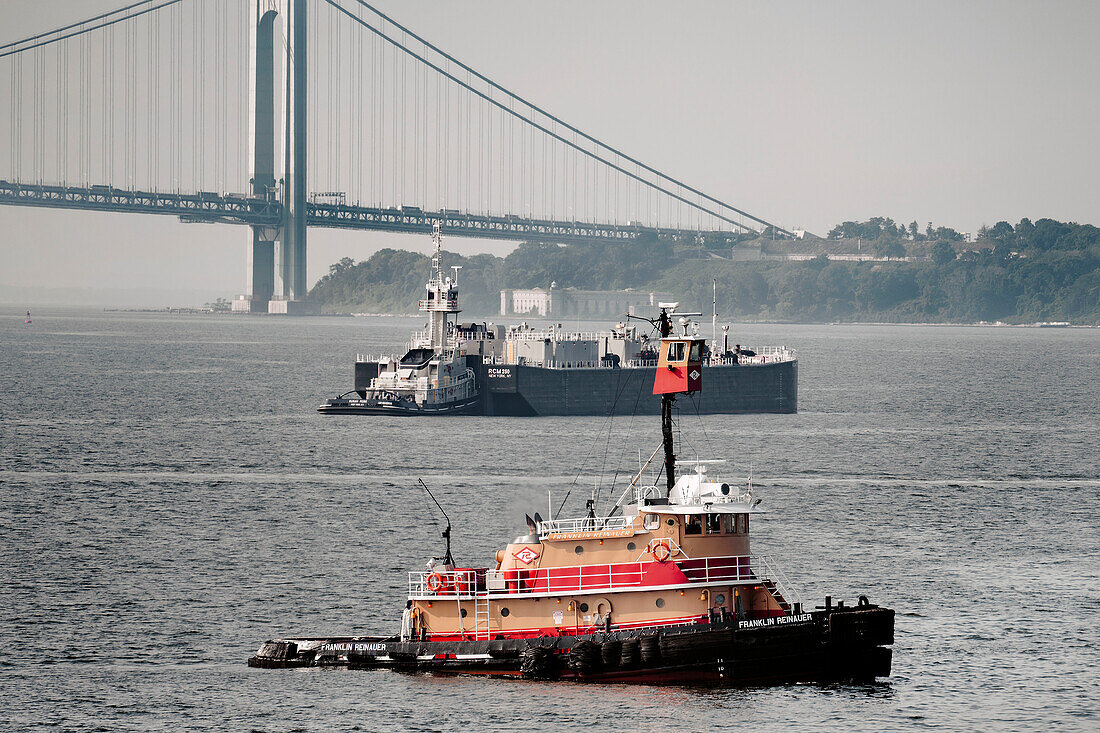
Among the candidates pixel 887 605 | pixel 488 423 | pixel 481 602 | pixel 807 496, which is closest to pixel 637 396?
pixel 488 423

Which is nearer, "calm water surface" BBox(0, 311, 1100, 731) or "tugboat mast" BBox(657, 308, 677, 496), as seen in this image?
"calm water surface" BBox(0, 311, 1100, 731)

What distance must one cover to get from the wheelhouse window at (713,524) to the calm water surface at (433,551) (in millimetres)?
4395

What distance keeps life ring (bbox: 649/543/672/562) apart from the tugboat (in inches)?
3306

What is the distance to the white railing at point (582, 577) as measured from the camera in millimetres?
40031

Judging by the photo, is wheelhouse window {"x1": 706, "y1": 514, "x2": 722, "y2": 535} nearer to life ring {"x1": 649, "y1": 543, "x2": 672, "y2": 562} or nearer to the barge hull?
life ring {"x1": 649, "y1": 543, "x2": 672, "y2": 562}

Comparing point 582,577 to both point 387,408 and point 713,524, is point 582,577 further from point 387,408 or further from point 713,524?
point 387,408

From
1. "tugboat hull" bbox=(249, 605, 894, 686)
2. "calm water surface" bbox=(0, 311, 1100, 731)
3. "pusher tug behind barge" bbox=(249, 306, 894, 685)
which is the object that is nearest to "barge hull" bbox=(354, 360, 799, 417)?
"calm water surface" bbox=(0, 311, 1100, 731)

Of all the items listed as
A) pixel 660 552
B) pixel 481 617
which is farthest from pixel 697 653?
pixel 481 617

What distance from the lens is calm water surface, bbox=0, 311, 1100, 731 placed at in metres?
39.3

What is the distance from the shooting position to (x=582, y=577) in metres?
40.6

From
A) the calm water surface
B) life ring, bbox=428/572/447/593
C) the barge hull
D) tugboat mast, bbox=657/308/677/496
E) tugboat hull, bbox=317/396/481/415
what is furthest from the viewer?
the barge hull

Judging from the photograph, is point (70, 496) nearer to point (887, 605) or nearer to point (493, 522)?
point (493, 522)

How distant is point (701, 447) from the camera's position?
101 m

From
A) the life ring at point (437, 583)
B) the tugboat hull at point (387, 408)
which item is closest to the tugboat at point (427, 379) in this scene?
the tugboat hull at point (387, 408)
